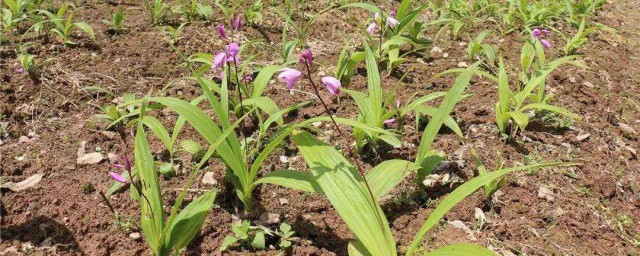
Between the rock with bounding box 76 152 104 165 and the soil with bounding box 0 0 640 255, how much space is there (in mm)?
29

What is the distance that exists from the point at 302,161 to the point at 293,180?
50cm

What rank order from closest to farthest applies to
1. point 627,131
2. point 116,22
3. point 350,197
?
point 350,197
point 627,131
point 116,22

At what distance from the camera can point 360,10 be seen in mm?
4367

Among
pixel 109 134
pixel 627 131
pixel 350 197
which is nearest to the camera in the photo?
pixel 350 197

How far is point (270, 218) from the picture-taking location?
72.9 inches

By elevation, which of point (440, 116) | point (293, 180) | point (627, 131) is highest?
point (440, 116)

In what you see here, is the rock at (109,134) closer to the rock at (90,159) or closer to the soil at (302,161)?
the soil at (302,161)

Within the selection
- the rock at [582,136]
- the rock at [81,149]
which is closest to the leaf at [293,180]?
the rock at [81,149]

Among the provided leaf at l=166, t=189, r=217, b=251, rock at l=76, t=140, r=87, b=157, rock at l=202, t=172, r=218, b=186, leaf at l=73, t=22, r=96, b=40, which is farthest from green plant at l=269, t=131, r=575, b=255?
leaf at l=73, t=22, r=96, b=40

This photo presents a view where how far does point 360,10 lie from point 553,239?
304 centimetres

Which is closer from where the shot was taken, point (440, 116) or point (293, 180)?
point (293, 180)

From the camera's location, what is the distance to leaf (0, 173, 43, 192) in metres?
1.93

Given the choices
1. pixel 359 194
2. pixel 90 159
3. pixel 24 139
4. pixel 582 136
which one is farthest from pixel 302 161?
pixel 582 136

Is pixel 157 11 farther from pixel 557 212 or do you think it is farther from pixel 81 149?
pixel 557 212
